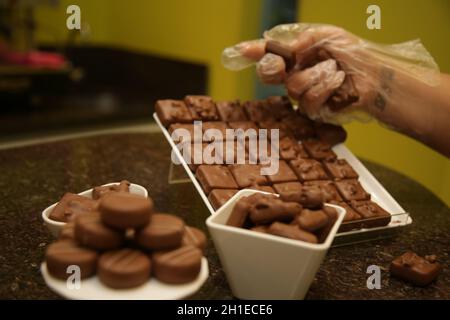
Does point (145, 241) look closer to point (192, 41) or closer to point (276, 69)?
point (276, 69)

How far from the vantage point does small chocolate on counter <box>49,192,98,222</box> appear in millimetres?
874

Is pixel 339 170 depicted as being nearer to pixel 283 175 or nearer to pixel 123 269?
pixel 283 175

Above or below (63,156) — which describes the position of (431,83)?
above

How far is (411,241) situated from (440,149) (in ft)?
1.20

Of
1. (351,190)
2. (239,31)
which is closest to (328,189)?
(351,190)

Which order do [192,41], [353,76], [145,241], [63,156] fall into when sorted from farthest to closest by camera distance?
[192,41] → [63,156] → [353,76] → [145,241]

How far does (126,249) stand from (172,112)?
570mm

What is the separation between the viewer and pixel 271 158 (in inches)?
46.8

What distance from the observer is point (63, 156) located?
148 cm

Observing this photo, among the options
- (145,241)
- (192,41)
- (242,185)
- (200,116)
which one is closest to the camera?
(145,241)

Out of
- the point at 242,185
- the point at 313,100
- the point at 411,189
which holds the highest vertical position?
the point at 313,100

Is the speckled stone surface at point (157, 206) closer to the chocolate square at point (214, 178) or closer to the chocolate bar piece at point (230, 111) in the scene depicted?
the chocolate square at point (214, 178)

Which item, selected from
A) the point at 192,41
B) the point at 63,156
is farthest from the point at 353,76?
the point at 192,41

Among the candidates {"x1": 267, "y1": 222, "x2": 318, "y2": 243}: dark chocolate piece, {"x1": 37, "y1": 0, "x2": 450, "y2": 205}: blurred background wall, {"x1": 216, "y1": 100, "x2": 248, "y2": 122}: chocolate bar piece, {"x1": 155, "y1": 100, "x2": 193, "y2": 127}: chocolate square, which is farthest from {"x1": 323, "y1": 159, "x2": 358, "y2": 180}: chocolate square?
{"x1": 37, "y1": 0, "x2": 450, "y2": 205}: blurred background wall
